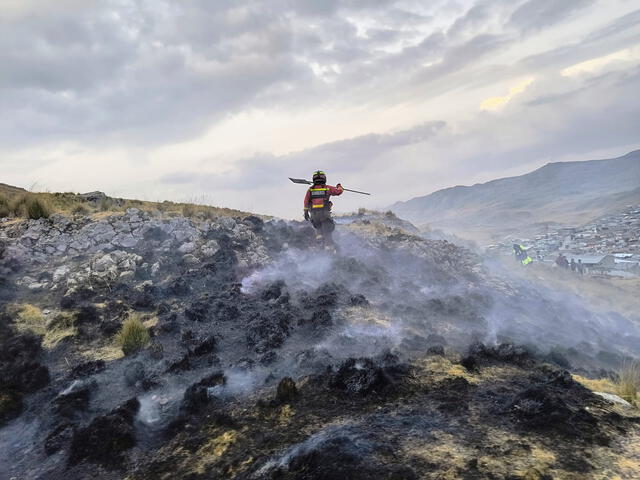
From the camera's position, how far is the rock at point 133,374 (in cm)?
671

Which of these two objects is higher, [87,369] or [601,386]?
[87,369]

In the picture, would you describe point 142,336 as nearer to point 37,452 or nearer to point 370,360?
point 37,452

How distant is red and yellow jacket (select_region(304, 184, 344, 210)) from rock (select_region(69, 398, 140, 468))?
29.8 ft

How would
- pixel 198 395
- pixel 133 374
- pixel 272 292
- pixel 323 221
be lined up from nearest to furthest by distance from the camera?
pixel 198 395
pixel 133 374
pixel 272 292
pixel 323 221

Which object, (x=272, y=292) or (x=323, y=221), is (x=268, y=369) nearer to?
(x=272, y=292)

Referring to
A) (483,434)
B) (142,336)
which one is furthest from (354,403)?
(142,336)

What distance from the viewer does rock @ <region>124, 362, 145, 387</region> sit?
6.71 metres

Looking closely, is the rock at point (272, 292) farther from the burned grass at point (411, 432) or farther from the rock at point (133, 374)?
the burned grass at point (411, 432)

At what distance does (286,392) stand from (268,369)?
4.26 ft

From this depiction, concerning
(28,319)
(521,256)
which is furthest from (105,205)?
(521,256)

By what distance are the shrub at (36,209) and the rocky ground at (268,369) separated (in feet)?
1.91

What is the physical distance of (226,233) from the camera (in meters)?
14.6

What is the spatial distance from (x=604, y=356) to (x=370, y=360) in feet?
24.1

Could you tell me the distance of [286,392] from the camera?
229 inches
